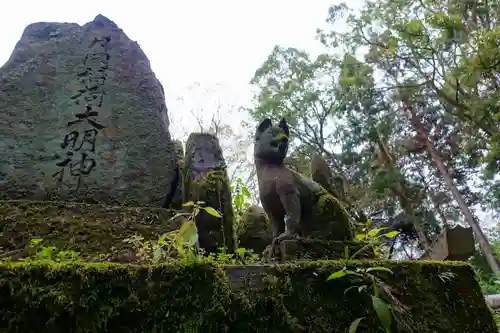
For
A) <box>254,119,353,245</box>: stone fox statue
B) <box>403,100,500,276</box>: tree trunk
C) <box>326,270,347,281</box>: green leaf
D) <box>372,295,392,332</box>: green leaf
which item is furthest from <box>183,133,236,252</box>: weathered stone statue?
<box>403,100,500,276</box>: tree trunk

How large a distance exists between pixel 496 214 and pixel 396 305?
50.2 feet

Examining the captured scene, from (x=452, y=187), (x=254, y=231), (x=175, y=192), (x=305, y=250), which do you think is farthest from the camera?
(x=452, y=187)

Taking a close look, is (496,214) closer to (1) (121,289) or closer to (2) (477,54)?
(2) (477,54)

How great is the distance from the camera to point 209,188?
335cm

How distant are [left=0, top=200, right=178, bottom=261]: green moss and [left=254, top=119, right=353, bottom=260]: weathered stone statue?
71cm

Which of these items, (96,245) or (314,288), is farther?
(96,245)

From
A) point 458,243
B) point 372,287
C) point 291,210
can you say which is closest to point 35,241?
point 291,210

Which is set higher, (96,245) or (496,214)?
(496,214)

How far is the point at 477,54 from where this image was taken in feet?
27.8

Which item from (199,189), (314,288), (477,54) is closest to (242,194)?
(199,189)

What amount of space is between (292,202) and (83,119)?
6.31 feet

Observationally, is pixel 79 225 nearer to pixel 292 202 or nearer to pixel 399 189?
pixel 292 202

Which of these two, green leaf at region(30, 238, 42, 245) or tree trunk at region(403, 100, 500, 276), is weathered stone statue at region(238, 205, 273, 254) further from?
tree trunk at region(403, 100, 500, 276)

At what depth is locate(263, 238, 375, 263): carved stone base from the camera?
8.84ft
